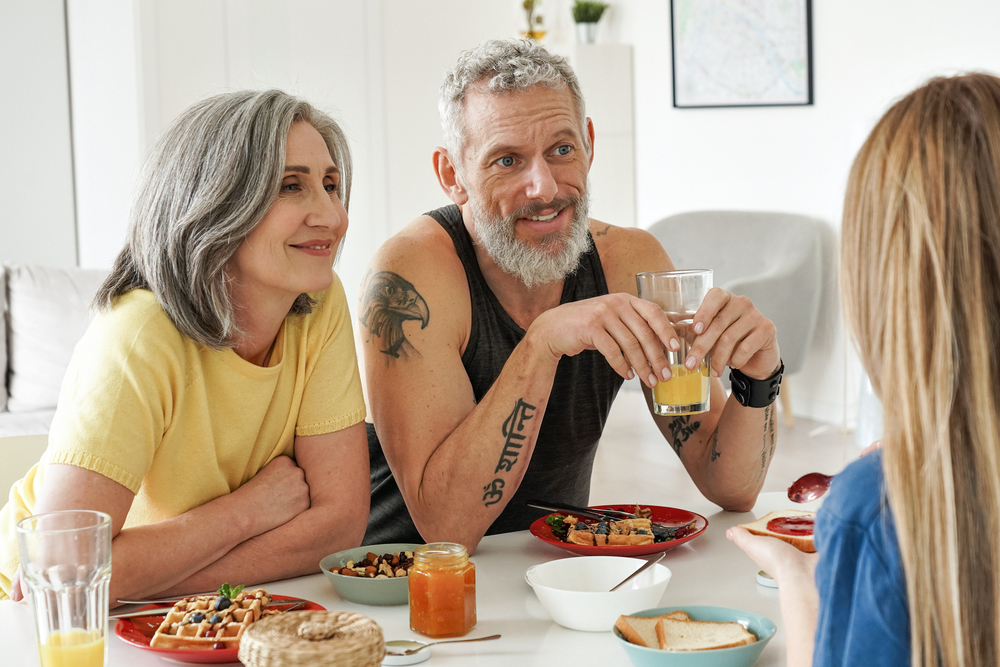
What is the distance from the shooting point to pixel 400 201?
5.57 metres

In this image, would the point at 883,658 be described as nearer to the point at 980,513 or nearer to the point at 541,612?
the point at 980,513

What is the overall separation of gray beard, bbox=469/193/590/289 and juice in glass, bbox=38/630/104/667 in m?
1.02

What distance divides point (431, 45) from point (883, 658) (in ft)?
17.2

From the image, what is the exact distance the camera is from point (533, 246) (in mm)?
1702

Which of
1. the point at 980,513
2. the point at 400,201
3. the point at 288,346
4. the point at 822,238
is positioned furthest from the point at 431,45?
the point at 980,513

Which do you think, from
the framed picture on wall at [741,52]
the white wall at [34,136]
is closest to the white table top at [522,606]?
the framed picture on wall at [741,52]

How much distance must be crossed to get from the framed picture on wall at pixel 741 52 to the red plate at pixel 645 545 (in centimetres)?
406

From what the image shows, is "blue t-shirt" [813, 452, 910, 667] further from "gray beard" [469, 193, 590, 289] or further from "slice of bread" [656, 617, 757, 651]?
"gray beard" [469, 193, 590, 289]

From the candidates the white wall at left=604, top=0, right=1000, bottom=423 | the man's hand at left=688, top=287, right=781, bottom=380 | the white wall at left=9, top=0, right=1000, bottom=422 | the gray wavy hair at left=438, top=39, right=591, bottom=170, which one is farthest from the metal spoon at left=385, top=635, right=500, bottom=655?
the white wall at left=9, top=0, right=1000, bottom=422

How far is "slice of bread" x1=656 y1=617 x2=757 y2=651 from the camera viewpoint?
935 mm

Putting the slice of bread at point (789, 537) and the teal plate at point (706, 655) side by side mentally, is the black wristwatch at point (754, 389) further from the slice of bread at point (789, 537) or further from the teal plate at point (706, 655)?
the teal plate at point (706, 655)

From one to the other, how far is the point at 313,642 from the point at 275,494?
58cm

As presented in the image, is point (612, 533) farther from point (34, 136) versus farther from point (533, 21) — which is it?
point (533, 21)

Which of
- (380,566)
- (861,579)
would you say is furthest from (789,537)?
(380,566)
